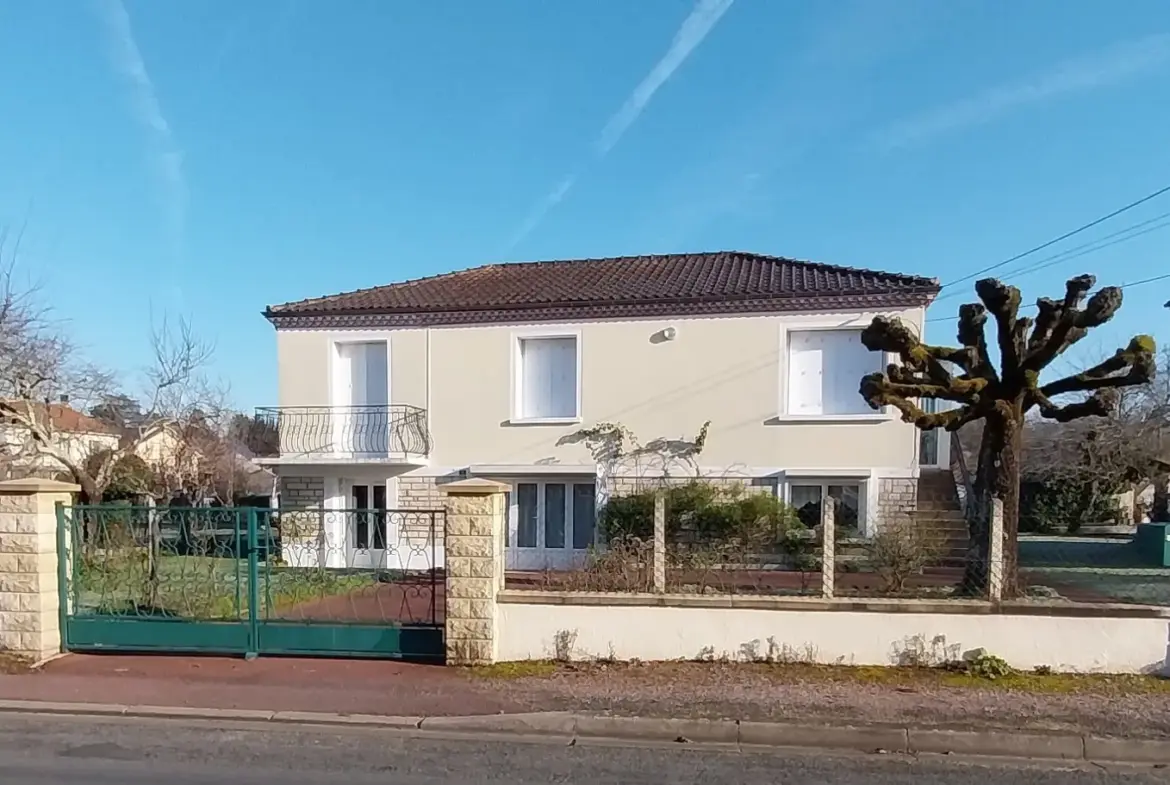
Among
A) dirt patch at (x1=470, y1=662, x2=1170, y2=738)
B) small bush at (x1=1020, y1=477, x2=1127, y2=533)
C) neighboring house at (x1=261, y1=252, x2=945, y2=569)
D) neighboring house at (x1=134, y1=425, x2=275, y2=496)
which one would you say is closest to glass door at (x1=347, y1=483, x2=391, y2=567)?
neighboring house at (x1=261, y1=252, x2=945, y2=569)

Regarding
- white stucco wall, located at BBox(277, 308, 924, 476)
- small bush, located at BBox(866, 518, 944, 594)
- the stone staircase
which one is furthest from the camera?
white stucco wall, located at BBox(277, 308, 924, 476)

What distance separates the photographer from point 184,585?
8391 millimetres

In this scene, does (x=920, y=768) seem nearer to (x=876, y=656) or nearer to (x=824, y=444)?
(x=876, y=656)

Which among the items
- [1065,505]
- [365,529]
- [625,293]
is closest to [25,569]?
[365,529]

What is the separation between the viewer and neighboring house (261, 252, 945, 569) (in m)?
14.3

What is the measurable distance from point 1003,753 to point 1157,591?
311 inches

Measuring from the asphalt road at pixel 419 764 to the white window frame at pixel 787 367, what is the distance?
9.19 metres

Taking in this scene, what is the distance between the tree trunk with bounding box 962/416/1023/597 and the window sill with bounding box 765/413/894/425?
517 cm

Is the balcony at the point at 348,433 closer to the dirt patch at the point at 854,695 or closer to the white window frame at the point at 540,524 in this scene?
the white window frame at the point at 540,524

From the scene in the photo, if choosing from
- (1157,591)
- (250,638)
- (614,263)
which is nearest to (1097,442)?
(1157,591)

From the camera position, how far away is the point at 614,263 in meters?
18.0

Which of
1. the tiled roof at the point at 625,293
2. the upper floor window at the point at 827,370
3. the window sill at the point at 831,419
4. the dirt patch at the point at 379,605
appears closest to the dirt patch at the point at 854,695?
the dirt patch at the point at 379,605

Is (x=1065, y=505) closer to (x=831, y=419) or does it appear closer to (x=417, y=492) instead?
(x=831, y=419)

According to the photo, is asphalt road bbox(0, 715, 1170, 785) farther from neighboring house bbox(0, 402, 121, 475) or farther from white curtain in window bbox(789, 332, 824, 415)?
white curtain in window bbox(789, 332, 824, 415)
